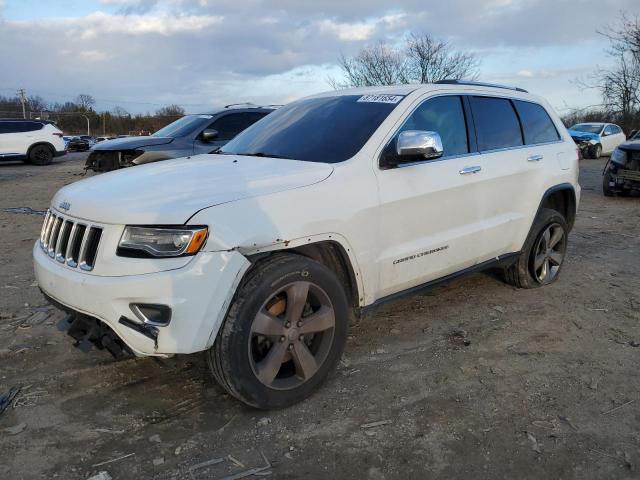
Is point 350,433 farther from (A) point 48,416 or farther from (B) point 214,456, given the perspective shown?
(A) point 48,416

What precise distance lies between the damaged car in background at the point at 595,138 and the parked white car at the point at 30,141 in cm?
2027

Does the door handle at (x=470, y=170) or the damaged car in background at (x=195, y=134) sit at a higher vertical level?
the damaged car in background at (x=195, y=134)

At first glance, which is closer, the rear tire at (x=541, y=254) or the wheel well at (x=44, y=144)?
the rear tire at (x=541, y=254)

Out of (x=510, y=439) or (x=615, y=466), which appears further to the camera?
(x=510, y=439)

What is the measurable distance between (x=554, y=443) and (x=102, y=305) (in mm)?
2356

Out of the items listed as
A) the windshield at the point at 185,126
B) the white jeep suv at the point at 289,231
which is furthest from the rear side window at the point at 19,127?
the white jeep suv at the point at 289,231

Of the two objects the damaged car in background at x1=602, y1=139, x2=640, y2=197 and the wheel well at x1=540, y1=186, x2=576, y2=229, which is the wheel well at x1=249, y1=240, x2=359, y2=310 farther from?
the damaged car in background at x1=602, y1=139, x2=640, y2=197

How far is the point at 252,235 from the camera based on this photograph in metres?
2.85

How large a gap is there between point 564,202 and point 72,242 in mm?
4581

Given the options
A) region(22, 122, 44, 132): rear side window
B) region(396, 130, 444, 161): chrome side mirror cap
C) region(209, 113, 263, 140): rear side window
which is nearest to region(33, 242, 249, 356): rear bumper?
region(396, 130, 444, 161): chrome side mirror cap

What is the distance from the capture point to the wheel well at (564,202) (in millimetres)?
5398

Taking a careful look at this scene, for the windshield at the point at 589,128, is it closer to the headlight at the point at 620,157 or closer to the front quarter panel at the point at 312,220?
the headlight at the point at 620,157

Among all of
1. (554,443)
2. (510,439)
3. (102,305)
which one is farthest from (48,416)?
(554,443)

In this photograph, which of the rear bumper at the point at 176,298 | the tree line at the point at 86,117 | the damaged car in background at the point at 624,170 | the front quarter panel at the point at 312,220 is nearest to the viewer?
the rear bumper at the point at 176,298
